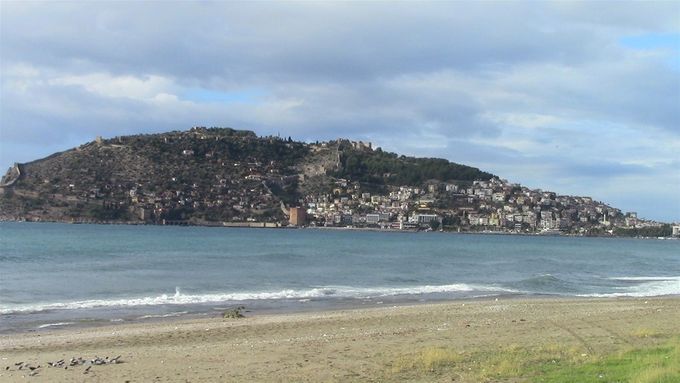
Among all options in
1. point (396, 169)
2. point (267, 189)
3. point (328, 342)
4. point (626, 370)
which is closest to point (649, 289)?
point (328, 342)

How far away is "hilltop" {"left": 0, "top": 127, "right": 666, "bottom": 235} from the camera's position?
429ft

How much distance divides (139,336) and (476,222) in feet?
471

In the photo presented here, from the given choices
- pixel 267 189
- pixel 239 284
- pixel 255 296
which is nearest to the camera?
pixel 255 296

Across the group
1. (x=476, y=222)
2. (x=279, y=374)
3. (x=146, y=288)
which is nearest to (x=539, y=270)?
(x=146, y=288)

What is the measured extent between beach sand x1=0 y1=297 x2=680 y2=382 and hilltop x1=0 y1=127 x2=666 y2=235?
11587 cm

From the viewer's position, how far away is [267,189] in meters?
144

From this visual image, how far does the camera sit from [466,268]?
49.9 metres

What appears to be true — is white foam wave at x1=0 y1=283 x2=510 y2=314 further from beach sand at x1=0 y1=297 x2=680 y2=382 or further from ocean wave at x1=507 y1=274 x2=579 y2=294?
beach sand at x1=0 y1=297 x2=680 y2=382

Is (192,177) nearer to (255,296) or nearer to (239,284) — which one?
(239,284)

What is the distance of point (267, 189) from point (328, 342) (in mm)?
128923

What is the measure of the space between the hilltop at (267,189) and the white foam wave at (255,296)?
344ft

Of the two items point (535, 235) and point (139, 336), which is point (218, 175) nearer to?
point (535, 235)

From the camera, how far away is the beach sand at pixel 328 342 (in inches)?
493

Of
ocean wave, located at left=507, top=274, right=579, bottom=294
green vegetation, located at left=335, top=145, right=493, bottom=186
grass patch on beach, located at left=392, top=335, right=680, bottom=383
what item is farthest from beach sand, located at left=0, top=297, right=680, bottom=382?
green vegetation, located at left=335, top=145, right=493, bottom=186
